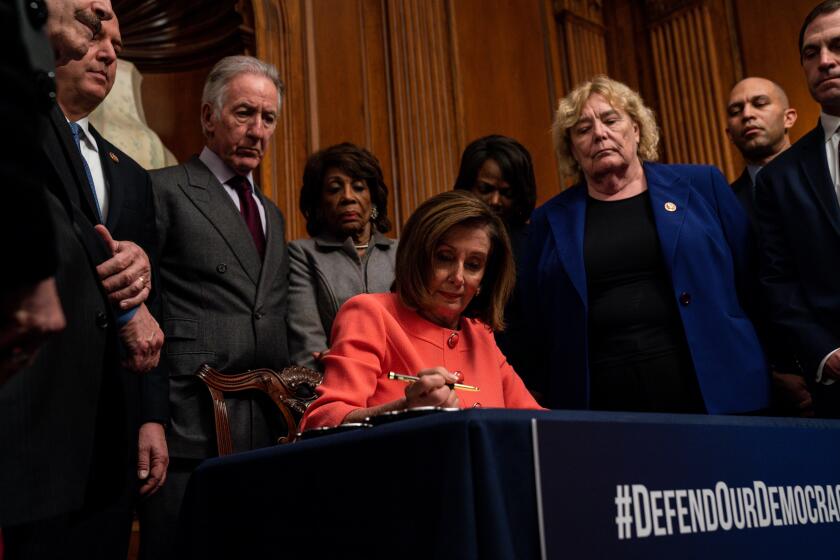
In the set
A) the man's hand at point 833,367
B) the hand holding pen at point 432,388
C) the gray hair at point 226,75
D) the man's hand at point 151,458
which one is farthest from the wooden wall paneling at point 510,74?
the hand holding pen at point 432,388

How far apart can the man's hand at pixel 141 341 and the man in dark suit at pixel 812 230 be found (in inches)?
62.6

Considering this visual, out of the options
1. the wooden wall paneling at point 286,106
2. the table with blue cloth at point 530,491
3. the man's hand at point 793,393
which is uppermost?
the wooden wall paneling at point 286,106

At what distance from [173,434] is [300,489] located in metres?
0.96

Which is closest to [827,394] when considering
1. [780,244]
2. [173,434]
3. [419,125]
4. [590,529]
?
[780,244]

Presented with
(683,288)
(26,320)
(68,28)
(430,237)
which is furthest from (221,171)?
(26,320)

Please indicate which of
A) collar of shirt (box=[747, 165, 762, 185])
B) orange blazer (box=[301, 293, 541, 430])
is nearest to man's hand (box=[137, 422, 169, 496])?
orange blazer (box=[301, 293, 541, 430])

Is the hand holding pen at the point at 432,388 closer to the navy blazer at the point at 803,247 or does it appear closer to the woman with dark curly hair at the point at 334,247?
the woman with dark curly hair at the point at 334,247

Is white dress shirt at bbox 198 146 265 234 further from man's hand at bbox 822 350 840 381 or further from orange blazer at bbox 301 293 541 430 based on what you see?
man's hand at bbox 822 350 840 381

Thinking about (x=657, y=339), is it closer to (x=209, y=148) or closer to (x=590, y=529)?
(x=590, y=529)

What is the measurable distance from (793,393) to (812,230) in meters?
0.46

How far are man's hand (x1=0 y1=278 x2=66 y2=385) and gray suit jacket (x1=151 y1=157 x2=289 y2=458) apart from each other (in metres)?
1.42

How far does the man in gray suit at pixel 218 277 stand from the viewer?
2.17 m

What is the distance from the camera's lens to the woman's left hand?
143 centimetres

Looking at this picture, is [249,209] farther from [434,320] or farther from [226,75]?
[434,320]
